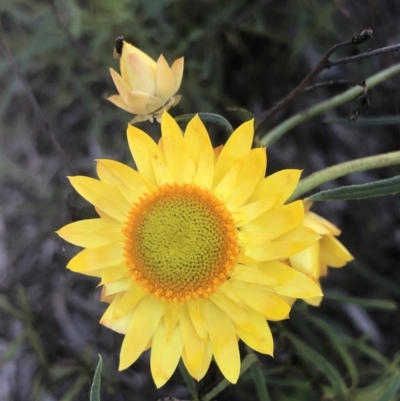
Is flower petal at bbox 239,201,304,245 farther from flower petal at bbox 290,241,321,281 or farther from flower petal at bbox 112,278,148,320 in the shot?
flower petal at bbox 112,278,148,320

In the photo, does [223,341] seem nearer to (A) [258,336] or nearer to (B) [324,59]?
(A) [258,336]

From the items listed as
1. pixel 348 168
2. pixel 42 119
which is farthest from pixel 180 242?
pixel 42 119

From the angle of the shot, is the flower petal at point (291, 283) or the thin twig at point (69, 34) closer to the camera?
the flower petal at point (291, 283)

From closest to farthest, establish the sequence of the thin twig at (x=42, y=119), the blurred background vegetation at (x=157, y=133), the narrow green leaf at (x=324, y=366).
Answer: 1. the narrow green leaf at (x=324, y=366)
2. the thin twig at (x=42, y=119)
3. the blurred background vegetation at (x=157, y=133)

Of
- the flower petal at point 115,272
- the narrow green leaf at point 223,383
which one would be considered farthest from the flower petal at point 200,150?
the narrow green leaf at point 223,383

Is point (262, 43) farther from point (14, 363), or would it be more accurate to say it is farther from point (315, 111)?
point (14, 363)

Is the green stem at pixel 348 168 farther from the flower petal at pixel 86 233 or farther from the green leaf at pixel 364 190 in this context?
the flower petal at pixel 86 233

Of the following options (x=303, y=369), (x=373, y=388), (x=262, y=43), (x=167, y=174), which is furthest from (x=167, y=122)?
(x=262, y=43)
